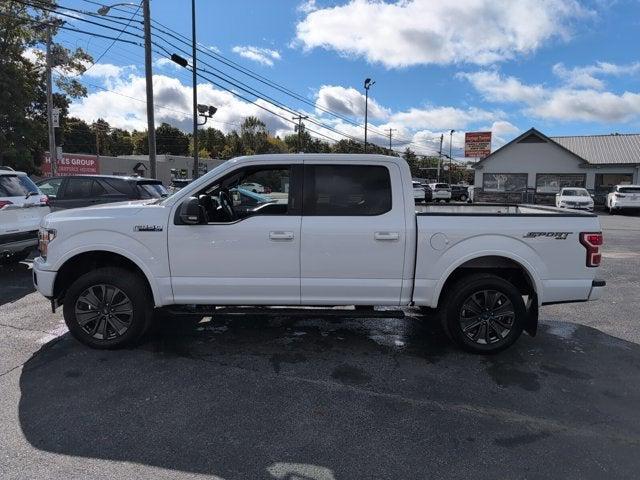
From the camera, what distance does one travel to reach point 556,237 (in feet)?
15.1

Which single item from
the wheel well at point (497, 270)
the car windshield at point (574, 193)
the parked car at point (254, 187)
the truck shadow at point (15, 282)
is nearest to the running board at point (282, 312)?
the wheel well at point (497, 270)

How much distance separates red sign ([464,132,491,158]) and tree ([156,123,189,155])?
68593 mm

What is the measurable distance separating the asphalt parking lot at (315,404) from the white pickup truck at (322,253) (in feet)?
1.65

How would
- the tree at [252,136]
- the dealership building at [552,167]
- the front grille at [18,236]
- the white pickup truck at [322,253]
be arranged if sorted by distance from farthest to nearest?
the tree at [252,136]
the dealership building at [552,167]
the front grille at [18,236]
the white pickup truck at [322,253]

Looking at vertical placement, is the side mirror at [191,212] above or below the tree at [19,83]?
below

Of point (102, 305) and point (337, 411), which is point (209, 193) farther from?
point (337, 411)

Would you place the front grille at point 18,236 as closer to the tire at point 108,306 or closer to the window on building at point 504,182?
the tire at point 108,306

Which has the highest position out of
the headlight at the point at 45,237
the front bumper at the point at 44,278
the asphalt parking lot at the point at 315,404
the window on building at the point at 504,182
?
the window on building at the point at 504,182

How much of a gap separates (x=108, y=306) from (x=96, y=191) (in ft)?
23.0

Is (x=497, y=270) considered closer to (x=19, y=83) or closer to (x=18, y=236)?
(x=18, y=236)

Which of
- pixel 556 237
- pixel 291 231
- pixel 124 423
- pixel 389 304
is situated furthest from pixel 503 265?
pixel 124 423

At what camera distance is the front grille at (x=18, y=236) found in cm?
783

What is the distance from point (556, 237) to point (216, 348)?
3.55 meters

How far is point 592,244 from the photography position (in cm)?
461
